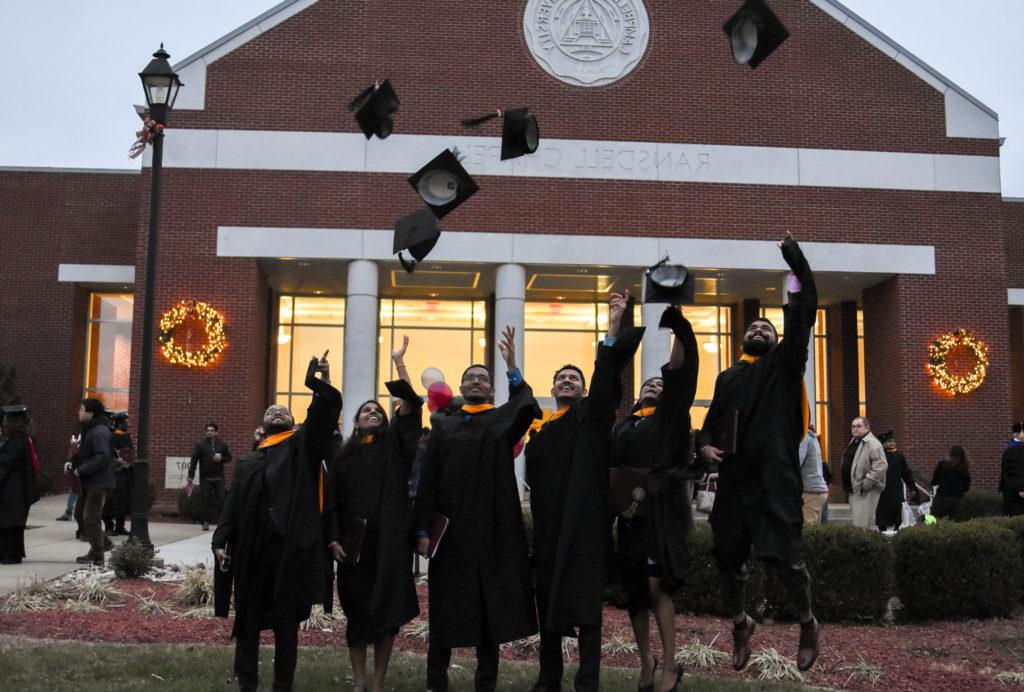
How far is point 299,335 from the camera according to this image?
2580 centimetres

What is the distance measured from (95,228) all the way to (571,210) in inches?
465

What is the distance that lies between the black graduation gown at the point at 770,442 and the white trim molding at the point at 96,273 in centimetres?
2165

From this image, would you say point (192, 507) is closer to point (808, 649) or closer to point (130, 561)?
point (130, 561)

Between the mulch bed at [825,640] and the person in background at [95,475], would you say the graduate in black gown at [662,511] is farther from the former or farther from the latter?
the person in background at [95,475]

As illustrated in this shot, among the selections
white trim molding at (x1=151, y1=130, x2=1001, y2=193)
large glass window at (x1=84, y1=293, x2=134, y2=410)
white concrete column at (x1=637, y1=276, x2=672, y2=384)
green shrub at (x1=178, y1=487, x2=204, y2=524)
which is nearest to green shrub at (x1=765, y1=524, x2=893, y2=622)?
white concrete column at (x1=637, y1=276, x2=672, y2=384)

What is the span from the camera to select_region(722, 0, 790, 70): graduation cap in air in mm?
7059

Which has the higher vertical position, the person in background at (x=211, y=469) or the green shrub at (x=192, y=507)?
the person in background at (x=211, y=469)

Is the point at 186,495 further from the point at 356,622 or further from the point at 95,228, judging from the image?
the point at 356,622

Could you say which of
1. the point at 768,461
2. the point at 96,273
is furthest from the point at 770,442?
the point at 96,273

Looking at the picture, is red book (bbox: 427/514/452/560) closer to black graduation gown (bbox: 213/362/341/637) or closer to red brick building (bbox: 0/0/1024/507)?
black graduation gown (bbox: 213/362/341/637)

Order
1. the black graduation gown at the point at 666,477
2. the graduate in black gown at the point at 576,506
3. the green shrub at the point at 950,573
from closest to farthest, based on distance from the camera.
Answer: the graduate in black gown at the point at 576,506 → the black graduation gown at the point at 666,477 → the green shrub at the point at 950,573

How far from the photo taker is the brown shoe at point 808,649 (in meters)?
5.84

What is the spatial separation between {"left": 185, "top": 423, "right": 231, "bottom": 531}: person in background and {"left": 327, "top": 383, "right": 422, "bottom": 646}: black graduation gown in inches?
455

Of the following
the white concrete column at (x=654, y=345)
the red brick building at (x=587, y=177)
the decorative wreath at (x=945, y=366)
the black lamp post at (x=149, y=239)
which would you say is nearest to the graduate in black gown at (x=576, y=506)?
the black lamp post at (x=149, y=239)
